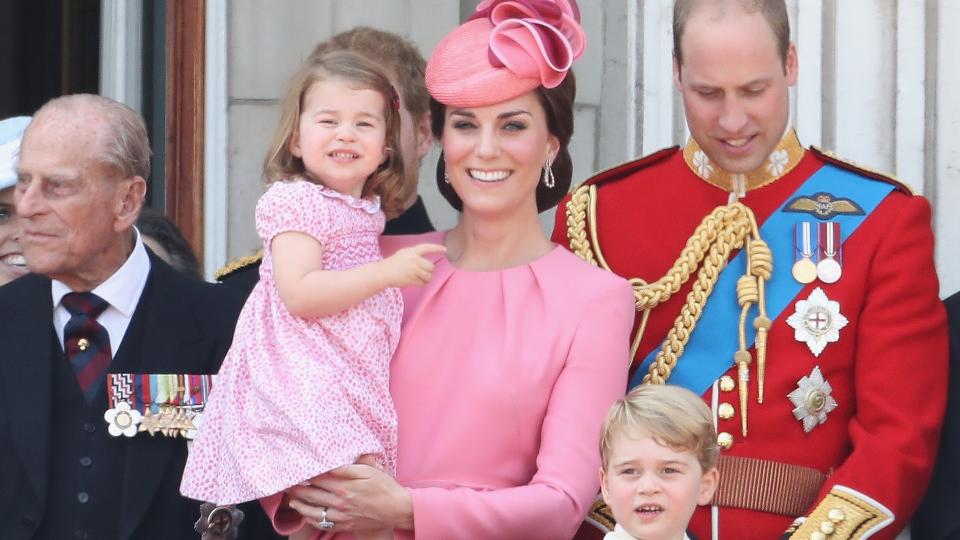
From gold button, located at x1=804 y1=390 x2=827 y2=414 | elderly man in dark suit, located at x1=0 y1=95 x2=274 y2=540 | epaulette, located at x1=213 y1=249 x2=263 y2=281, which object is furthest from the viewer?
epaulette, located at x1=213 y1=249 x2=263 y2=281

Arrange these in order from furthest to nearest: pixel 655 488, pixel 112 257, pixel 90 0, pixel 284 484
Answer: pixel 90 0
pixel 112 257
pixel 284 484
pixel 655 488

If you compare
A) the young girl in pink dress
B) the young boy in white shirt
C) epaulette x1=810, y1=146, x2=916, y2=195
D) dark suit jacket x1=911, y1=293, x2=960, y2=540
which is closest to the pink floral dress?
the young girl in pink dress

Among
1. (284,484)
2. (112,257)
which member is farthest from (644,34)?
(284,484)

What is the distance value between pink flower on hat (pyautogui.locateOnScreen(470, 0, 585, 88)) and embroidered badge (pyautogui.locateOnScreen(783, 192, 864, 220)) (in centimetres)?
52

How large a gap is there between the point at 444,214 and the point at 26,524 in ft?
6.40

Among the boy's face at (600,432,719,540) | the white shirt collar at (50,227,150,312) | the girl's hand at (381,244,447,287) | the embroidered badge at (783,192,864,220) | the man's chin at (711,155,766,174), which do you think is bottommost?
the boy's face at (600,432,719,540)

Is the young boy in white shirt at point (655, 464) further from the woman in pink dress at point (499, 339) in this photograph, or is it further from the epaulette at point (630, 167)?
the epaulette at point (630, 167)

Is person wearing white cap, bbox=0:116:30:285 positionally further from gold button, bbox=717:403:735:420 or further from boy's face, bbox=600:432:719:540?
boy's face, bbox=600:432:719:540

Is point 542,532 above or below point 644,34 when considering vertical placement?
below

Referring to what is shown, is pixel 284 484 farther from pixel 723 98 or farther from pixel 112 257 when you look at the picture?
pixel 723 98

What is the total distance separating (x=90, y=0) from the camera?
674 cm

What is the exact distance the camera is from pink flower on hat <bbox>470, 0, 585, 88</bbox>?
166 inches

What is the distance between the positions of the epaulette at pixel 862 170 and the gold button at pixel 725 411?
0.55 meters

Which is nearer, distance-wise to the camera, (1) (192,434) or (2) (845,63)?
(1) (192,434)
